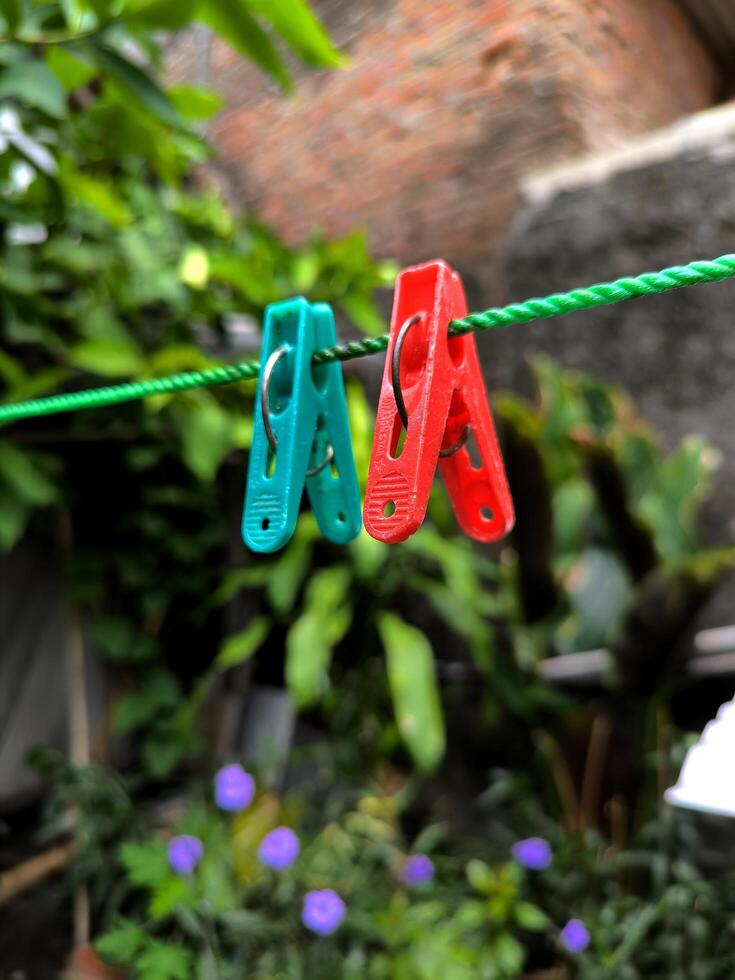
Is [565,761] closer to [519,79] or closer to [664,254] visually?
[664,254]

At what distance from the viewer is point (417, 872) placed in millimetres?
1309

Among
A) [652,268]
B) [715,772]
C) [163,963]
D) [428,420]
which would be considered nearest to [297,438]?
[428,420]

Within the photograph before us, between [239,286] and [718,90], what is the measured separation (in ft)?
5.14

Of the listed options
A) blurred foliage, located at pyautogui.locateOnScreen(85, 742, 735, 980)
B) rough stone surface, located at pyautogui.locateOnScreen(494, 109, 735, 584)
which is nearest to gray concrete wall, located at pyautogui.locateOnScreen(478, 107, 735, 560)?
rough stone surface, located at pyautogui.locateOnScreen(494, 109, 735, 584)

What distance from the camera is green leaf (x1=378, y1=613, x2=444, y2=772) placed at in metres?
1.27

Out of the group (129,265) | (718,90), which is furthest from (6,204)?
(718,90)

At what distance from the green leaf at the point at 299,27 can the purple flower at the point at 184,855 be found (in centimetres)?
113

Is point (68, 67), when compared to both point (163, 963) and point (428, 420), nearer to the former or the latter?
point (428, 420)

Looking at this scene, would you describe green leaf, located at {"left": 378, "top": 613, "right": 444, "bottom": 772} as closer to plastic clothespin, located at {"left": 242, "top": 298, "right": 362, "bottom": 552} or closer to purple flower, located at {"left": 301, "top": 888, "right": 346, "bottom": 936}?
purple flower, located at {"left": 301, "top": 888, "right": 346, "bottom": 936}

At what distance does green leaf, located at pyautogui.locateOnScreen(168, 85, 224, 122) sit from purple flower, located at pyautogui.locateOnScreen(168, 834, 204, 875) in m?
1.10

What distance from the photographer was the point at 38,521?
4.89ft

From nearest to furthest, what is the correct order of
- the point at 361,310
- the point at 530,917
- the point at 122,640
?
the point at 530,917 → the point at 361,310 → the point at 122,640

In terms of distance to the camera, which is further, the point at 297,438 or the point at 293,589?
the point at 293,589

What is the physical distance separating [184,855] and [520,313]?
3.51 ft
